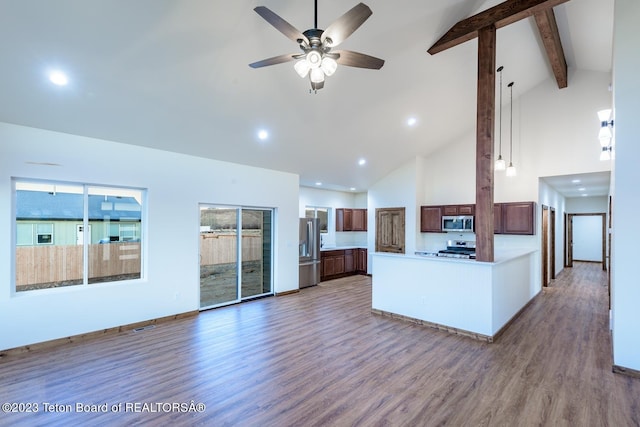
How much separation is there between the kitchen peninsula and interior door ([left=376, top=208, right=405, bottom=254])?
2.98 meters

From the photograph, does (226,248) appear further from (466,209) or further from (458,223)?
(466,209)

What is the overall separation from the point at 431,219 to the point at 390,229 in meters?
1.06

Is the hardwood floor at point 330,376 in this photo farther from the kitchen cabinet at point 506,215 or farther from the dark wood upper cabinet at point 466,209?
the dark wood upper cabinet at point 466,209

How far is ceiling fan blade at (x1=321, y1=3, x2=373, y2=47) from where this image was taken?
2.09 metres

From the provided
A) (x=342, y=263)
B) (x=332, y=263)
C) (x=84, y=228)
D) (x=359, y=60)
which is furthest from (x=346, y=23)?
A: (x=342, y=263)

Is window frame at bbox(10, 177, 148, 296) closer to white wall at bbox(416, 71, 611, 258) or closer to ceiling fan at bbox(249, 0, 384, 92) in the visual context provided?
ceiling fan at bbox(249, 0, 384, 92)

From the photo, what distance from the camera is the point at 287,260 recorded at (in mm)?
6629

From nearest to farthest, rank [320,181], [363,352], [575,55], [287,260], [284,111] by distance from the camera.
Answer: [363,352] → [284,111] → [575,55] → [287,260] → [320,181]

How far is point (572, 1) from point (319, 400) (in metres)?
5.91

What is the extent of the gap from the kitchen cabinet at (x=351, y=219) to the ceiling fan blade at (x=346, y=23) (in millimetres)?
6859

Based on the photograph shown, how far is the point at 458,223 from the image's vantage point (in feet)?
23.5

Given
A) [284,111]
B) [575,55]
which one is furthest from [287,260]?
[575,55]

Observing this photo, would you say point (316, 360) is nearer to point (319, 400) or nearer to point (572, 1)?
point (319, 400)

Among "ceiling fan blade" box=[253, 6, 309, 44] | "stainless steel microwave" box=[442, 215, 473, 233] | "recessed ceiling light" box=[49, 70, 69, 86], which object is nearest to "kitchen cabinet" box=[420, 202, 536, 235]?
"stainless steel microwave" box=[442, 215, 473, 233]
